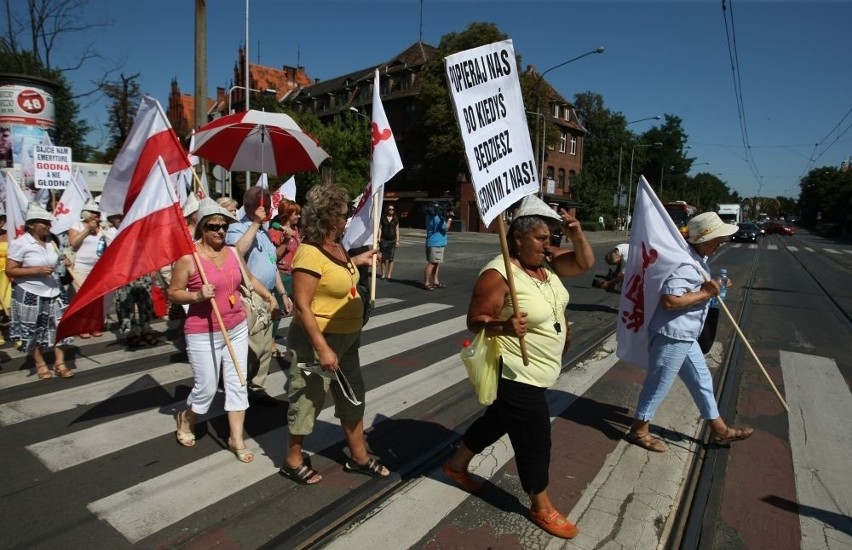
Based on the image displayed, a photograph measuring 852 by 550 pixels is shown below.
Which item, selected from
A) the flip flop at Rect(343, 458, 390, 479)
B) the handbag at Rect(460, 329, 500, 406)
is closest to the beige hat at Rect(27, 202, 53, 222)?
the flip flop at Rect(343, 458, 390, 479)

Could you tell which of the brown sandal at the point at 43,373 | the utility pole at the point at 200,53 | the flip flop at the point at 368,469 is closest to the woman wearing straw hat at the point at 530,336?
the flip flop at the point at 368,469

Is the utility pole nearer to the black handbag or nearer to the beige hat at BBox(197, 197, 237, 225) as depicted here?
the beige hat at BBox(197, 197, 237, 225)

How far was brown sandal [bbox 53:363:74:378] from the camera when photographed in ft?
17.3

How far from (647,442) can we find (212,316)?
10.9 ft

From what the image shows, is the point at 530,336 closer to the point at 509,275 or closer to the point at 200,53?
the point at 509,275

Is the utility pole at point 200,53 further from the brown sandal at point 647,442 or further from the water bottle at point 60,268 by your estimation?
the brown sandal at point 647,442

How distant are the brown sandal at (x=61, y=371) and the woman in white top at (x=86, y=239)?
152 centimetres

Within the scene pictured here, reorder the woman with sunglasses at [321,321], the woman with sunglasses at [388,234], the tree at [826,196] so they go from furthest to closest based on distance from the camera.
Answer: the tree at [826,196], the woman with sunglasses at [388,234], the woman with sunglasses at [321,321]

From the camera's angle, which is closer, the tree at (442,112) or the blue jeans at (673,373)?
the blue jeans at (673,373)

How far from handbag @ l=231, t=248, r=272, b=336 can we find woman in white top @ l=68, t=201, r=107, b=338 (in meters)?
3.79

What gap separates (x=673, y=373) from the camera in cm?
382

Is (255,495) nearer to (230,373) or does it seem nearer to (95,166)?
(230,373)

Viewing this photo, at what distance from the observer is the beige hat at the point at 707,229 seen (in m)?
3.77

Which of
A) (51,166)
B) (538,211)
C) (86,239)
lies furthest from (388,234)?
(538,211)
